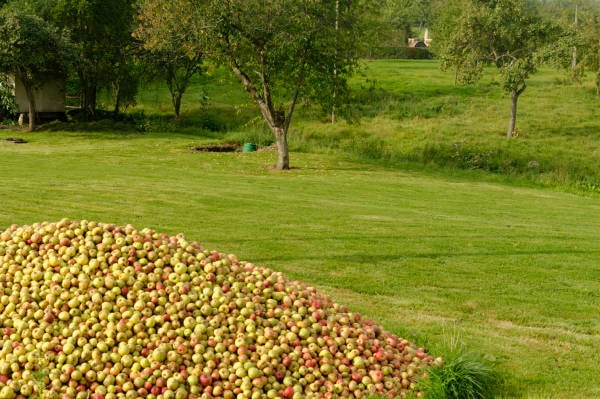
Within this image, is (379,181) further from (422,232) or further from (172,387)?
(172,387)

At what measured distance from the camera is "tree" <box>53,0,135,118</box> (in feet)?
147

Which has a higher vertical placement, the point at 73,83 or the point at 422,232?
the point at 73,83

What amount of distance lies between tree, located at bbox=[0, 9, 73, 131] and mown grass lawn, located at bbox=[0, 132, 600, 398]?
36.8 ft

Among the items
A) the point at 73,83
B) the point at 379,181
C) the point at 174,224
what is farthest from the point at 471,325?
the point at 73,83

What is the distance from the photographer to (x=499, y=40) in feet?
145

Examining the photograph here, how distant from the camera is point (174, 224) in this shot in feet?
50.3

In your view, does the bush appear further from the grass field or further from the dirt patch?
the dirt patch

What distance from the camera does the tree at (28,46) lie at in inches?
1505

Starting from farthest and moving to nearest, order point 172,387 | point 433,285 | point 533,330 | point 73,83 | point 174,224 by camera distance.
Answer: point 73,83 → point 174,224 → point 433,285 → point 533,330 → point 172,387

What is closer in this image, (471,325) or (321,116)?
(471,325)

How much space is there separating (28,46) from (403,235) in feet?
104

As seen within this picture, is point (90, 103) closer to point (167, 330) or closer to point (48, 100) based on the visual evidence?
point (48, 100)

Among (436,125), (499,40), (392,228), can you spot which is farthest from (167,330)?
(436,125)

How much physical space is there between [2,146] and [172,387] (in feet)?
104
